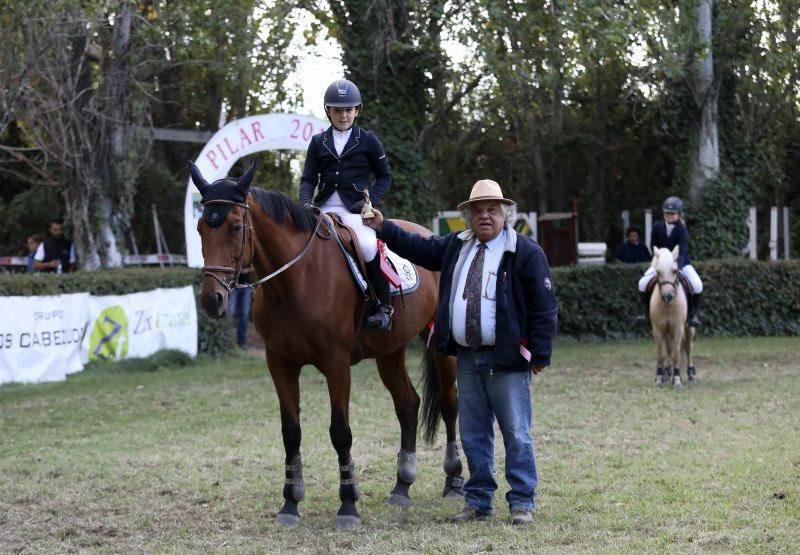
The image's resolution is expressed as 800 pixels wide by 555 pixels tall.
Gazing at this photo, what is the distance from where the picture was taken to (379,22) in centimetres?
1891

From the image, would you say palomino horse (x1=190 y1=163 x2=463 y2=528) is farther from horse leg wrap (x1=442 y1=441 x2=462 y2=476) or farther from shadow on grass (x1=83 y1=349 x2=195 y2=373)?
shadow on grass (x1=83 y1=349 x2=195 y2=373)

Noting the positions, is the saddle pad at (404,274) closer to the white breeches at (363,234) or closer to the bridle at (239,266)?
the white breeches at (363,234)

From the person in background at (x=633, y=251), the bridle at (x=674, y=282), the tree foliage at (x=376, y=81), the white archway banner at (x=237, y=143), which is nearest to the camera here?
the bridle at (x=674, y=282)

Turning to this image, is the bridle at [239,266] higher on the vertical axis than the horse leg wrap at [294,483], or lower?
higher

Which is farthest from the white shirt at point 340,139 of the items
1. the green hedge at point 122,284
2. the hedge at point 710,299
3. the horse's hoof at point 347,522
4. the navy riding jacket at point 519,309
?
the hedge at point 710,299

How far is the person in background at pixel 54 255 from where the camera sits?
18.7 meters

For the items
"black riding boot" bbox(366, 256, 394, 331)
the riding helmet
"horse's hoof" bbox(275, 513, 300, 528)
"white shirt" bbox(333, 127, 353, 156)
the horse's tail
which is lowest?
"horse's hoof" bbox(275, 513, 300, 528)

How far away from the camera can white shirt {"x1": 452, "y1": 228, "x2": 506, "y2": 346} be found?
6.53 m

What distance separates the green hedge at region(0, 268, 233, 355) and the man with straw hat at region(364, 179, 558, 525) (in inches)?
357

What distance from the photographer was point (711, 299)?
68.6 feet

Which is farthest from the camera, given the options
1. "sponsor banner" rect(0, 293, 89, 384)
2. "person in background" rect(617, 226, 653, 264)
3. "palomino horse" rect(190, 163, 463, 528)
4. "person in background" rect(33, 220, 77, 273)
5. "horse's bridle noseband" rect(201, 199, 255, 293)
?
"person in background" rect(617, 226, 653, 264)

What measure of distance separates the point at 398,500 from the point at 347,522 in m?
0.74

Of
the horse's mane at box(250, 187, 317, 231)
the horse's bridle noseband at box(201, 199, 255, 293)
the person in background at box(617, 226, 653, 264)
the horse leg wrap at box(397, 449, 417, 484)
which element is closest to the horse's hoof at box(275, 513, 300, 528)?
the horse leg wrap at box(397, 449, 417, 484)

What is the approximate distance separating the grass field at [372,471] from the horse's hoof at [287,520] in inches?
2.7
